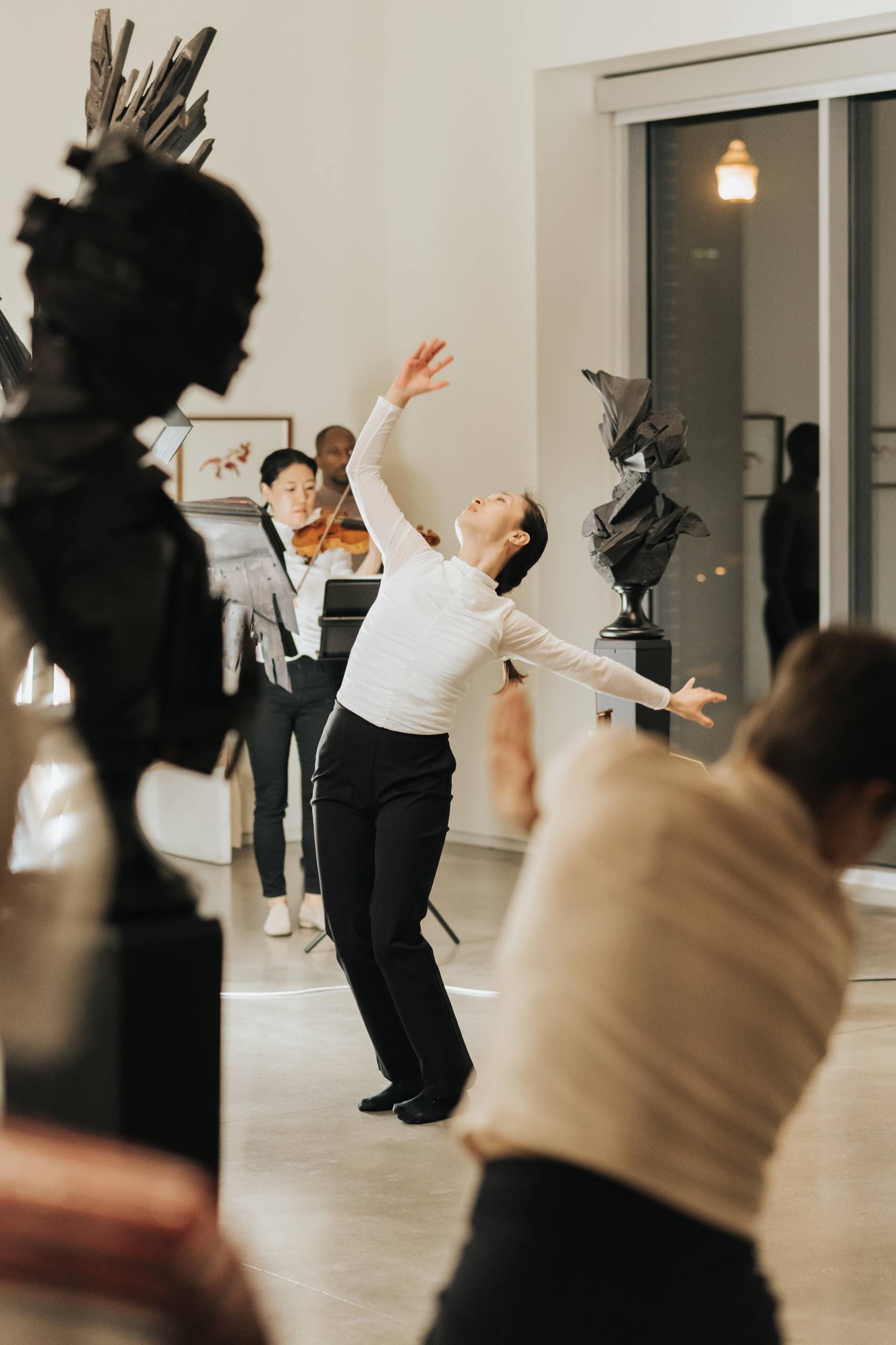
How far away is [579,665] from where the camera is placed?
3879mm

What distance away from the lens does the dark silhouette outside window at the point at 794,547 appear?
22.6ft

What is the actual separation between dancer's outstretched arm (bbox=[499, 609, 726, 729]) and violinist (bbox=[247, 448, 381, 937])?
6.70ft

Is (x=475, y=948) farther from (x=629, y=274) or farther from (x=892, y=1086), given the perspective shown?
(x=629, y=274)

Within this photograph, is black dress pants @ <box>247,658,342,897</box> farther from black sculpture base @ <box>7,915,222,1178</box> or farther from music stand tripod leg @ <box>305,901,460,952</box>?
black sculpture base @ <box>7,915,222,1178</box>

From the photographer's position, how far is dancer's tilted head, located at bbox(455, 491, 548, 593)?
3.86 metres

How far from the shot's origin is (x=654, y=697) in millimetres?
3982

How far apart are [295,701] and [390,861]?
7.53 ft

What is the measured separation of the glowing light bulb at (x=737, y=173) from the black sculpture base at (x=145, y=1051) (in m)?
6.12

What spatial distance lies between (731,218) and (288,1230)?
5168 millimetres

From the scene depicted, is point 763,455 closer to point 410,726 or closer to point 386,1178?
point 410,726

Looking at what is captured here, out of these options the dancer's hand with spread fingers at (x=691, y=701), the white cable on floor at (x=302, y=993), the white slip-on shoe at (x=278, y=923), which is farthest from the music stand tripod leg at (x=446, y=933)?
the dancer's hand with spread fingers at (x=691, y=701)

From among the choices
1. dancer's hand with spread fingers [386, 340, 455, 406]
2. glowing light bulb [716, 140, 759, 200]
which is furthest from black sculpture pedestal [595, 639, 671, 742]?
glowing light bulb [716, 140, 759, 200]

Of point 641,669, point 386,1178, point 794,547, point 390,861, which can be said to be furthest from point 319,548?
point 386,1178

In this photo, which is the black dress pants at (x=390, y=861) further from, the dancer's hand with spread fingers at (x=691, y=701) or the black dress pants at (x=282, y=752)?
the black dress pants at (x=282, y=752)
